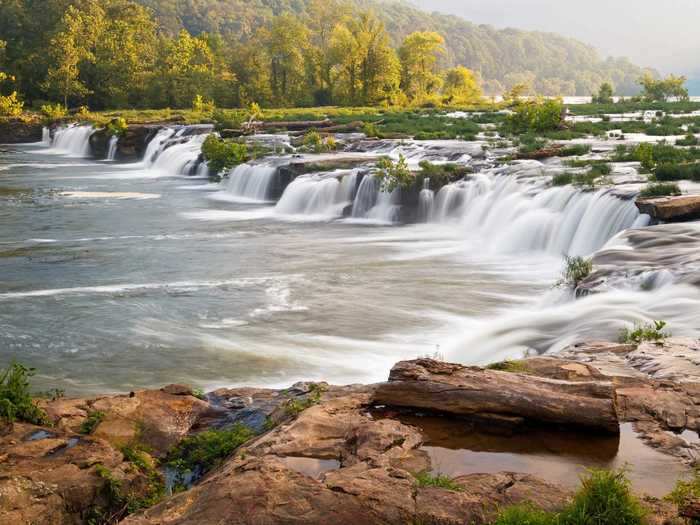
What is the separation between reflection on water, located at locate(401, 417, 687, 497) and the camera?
19.0 ft

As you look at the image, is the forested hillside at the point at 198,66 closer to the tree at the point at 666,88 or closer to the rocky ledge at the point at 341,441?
the tree at the point at 666,88

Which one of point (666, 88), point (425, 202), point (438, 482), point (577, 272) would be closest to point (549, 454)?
point (438, 482)

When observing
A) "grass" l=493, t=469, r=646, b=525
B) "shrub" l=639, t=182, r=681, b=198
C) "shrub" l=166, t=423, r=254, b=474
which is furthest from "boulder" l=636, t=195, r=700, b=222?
"grass" l=493, t=469, r=646, b=525

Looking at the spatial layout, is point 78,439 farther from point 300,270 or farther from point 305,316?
point 300,270

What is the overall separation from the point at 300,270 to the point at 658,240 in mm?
7287

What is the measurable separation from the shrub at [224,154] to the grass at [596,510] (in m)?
28.7

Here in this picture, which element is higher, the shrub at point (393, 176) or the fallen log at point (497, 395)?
the shrub at point (393, 176)

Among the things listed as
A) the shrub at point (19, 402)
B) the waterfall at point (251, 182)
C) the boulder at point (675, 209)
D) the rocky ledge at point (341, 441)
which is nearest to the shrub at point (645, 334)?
the rocky ledge at point (341, 441)

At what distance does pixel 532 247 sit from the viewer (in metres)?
18.2

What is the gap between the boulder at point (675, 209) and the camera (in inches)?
602

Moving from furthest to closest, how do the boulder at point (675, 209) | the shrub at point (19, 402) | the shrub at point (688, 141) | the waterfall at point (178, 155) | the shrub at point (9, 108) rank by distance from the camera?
the shrub at point (9, 108) < the waterfall at point (178, 155) < the shrub at point (688, 141) < the boulder at point (675, 209) < the shrub at point (19, 402)

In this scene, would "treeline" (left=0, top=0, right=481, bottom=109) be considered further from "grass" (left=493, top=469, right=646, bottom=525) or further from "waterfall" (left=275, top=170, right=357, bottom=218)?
"grass" (left=493, top=469, right=646, bottom=525)

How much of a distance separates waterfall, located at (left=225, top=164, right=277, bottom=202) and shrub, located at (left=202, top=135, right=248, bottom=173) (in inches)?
46.2

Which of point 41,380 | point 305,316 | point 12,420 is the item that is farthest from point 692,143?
point 12,420
